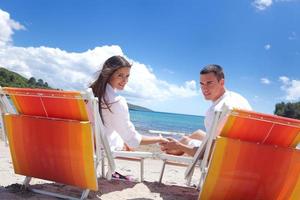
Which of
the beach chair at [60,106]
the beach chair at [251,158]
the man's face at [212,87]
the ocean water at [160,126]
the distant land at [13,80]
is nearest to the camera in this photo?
the beach chair at [251,158]

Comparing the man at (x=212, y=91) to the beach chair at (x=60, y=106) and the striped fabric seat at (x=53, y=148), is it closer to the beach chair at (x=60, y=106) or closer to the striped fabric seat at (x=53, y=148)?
the beach chair at (x=60, y=106)

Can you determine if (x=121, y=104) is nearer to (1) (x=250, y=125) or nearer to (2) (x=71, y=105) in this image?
(2) (x=71, y=105)

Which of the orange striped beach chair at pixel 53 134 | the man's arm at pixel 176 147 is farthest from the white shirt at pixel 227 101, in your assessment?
the orange striped beach chair at pixel 53 134

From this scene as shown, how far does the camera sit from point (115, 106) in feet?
14.3

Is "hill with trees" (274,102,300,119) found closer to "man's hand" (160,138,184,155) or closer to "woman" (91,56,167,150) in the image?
"man's hand" (160,138,184,155)

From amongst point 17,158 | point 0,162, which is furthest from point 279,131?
point 0,162

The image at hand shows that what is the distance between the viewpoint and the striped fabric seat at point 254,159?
329 cm

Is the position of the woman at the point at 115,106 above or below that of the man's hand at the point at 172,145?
above

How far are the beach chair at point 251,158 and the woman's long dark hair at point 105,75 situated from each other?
1.36 meters

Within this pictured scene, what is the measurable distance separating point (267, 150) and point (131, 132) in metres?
1.59

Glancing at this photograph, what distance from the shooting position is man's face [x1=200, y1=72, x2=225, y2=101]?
4.79 meters

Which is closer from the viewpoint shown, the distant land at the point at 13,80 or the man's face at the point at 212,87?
the man's face at the point at 212,87

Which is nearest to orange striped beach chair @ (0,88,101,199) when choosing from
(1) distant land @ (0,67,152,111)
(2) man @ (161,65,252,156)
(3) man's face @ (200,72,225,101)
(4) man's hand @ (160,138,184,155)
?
(4) man's hand @ (160,138,184,155)

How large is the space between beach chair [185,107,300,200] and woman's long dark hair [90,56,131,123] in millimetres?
1360
